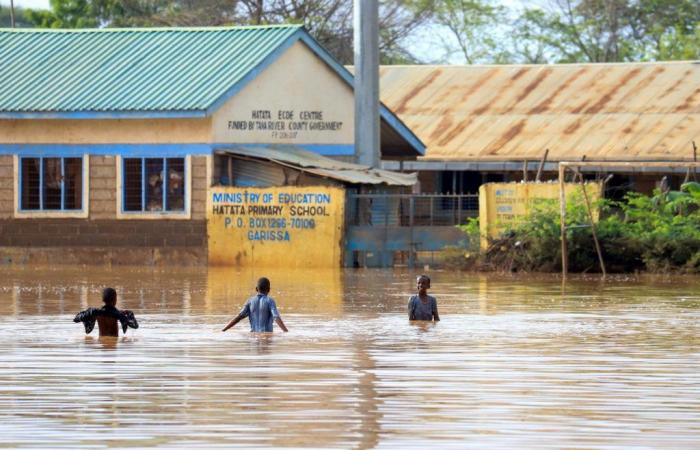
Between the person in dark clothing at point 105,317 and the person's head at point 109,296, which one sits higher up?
the person's head at point 109,296

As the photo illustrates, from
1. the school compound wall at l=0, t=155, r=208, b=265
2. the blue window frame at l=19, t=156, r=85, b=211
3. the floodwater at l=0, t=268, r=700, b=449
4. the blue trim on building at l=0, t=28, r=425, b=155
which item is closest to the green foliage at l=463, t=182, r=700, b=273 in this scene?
the floodwater at l=0, t=268, r=700, b=449

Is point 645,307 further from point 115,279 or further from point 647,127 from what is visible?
point 647,127

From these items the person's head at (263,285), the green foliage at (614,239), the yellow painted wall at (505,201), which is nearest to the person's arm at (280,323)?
the person's head at (263,285)

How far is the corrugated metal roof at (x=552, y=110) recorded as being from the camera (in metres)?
38.7

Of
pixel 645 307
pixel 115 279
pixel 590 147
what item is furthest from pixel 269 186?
pixel 645 307

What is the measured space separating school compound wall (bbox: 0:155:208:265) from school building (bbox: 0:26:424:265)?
0.07 feet

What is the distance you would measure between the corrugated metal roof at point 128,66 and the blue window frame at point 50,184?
53.7 inches

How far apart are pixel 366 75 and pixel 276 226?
3.71 meters

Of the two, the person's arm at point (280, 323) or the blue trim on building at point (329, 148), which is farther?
the blue trim on building at point (329, 148)

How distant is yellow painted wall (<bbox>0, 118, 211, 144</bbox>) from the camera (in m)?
35.2

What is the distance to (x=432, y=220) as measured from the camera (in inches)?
1352

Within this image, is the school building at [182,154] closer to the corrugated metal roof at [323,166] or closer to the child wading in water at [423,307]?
the corrugated metal roof at [323,166]

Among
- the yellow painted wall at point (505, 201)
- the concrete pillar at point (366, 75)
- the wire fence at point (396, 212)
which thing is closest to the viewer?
the yellow painted wall at point (505, 201)

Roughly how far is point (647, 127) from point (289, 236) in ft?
31.3
